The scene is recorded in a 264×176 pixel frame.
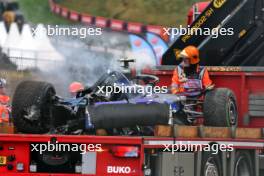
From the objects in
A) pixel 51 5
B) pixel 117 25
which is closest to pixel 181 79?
pixel 117 25

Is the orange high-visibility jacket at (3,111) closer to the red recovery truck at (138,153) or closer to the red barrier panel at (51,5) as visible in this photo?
the red recovery truck at (138,153)

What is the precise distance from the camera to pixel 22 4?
3856 centimetres

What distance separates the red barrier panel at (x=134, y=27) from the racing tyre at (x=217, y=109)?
929 inches

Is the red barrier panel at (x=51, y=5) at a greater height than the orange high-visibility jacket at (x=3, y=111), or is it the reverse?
the red barrier panel at (x=51, y=5)

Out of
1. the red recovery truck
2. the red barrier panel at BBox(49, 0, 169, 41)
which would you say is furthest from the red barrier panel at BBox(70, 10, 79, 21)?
the red recovery truck

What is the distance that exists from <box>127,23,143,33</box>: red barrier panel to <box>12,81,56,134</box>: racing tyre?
24.4m

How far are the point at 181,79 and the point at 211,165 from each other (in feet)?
5.69

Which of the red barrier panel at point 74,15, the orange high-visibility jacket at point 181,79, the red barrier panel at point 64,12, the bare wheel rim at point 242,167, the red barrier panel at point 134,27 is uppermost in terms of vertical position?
the red barrier panel at point 64,12

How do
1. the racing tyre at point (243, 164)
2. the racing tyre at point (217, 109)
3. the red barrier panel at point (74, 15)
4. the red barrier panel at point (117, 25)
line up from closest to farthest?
the racing tyre at point (217, 109) < the racing tyre at point (243, 164) < the red barrier panel at point (117, 25) < the red barrier panel at point (74, 15)

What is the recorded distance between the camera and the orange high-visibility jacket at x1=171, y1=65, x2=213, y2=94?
502 inches

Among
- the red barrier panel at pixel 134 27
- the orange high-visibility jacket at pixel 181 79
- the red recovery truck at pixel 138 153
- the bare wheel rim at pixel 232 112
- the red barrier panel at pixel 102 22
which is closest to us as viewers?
the red recovery truck at pixel 138 153

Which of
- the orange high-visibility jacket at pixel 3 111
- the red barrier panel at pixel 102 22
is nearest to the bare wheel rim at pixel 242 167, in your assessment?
the orange high-visibility jacket at pixel 3 111

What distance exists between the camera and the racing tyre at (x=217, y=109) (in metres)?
11.8

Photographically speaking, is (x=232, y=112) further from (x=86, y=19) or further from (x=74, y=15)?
(x=74, y=15)
